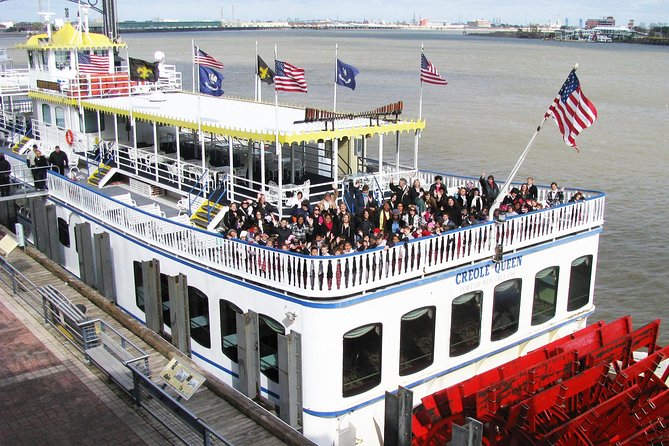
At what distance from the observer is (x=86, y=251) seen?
17000 mm

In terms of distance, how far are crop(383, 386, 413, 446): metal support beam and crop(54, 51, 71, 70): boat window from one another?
683 inches

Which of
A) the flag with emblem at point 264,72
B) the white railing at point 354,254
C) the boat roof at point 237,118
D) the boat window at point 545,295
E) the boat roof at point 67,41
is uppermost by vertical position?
the boat roof at point 67,41

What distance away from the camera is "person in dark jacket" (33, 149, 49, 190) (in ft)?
61.9

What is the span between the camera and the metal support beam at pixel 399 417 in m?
10.0

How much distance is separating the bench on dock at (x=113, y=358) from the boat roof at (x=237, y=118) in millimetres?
4516

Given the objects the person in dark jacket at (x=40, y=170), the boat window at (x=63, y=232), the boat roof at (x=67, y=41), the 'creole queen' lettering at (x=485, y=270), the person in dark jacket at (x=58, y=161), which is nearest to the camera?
the 'creole queen' lettering at (x=485, y=270)

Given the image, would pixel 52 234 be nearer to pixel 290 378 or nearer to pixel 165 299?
pixel 165 299

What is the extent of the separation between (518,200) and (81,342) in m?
8.30

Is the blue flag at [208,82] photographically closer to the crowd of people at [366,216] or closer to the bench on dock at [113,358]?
the crowd of people at [366,216]

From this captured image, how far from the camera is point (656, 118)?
51562mm

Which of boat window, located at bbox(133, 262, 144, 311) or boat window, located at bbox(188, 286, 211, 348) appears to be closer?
boat window, located at bbox(188, 286, 211, 348)

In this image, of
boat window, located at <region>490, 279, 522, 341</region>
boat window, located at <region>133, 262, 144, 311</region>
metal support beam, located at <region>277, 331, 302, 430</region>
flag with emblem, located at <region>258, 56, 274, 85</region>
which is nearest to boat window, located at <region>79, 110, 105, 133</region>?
flag with emblem, located at <region>258, 56, 274, 85</region>

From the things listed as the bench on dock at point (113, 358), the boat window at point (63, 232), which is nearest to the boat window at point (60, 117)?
the boat window at point (63, 232)

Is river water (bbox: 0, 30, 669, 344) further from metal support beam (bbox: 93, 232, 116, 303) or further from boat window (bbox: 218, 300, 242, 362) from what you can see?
metal support beam (bbox: 93, 232, 116, 303)
